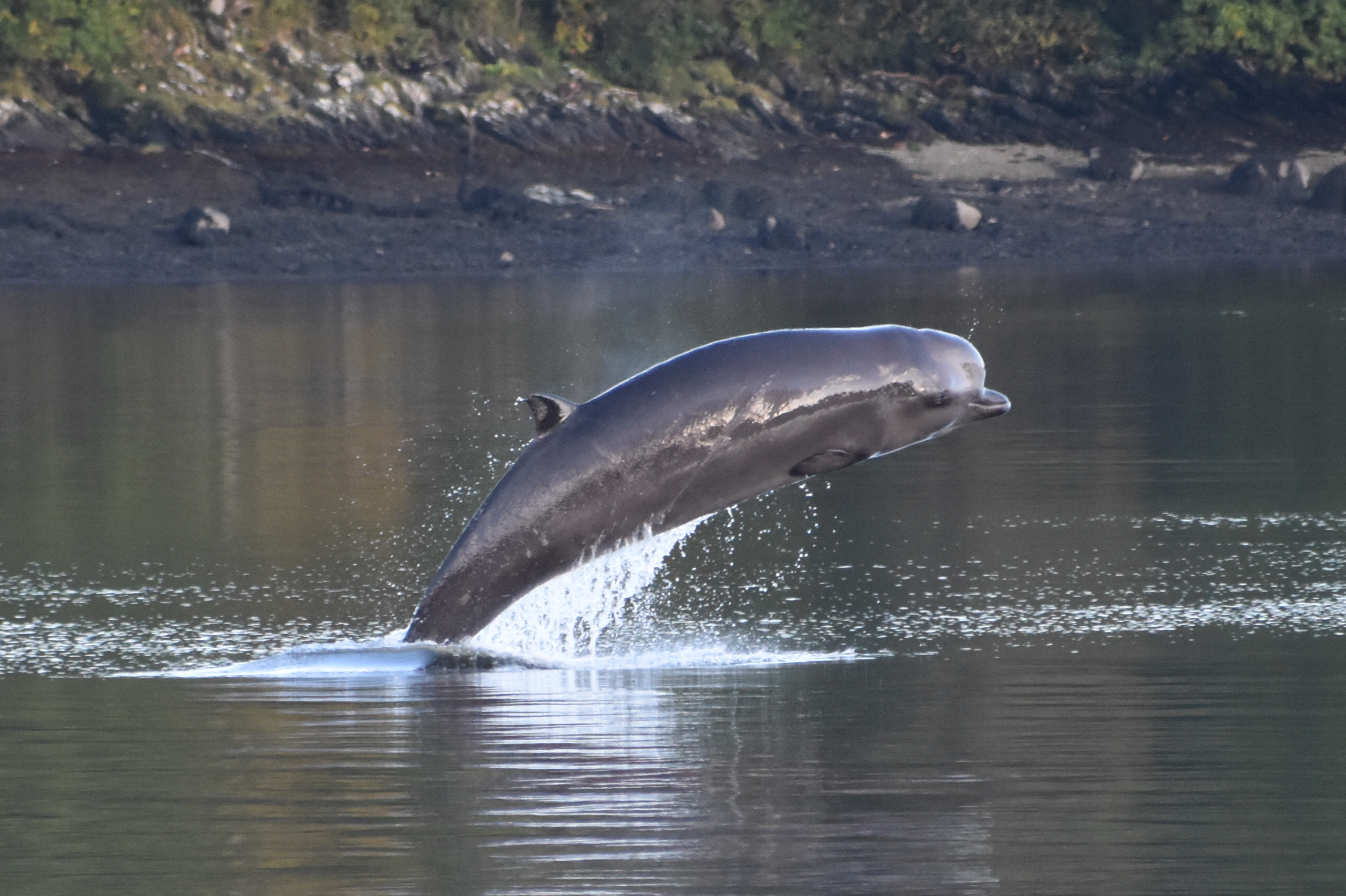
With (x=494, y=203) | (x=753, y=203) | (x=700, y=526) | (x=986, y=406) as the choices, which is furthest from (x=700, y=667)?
(x=753, y=203)

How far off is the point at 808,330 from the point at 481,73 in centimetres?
3882

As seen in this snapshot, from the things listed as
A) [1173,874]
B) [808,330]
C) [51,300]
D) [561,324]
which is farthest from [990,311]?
[1173,874]

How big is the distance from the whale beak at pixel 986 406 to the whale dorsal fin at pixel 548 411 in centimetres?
148

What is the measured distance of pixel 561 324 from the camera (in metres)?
28.2

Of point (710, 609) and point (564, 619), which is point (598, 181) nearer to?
point (710, 609)

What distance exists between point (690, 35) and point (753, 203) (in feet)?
24.9

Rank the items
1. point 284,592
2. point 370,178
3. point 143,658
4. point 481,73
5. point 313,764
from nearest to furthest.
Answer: point 313,764
point 143,658
point 284,592
point 370,178
point 481,73

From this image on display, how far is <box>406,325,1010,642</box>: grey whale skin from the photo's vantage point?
28.8 feet

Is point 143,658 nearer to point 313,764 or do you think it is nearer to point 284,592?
point 284,592

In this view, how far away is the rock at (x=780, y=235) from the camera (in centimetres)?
4112

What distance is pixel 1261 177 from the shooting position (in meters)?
44.6

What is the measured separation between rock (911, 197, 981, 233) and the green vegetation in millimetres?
7273

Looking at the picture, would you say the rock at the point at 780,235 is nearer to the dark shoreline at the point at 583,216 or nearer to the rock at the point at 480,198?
the dark shoreline at the point at 583,216

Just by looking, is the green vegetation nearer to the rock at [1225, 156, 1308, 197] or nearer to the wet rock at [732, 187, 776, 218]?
the wet rock at [732, 187, 776, 218]
